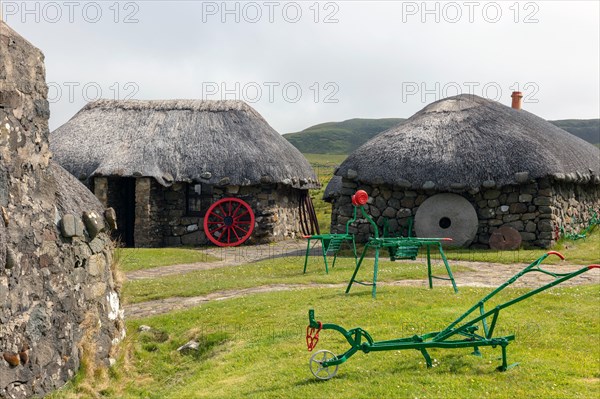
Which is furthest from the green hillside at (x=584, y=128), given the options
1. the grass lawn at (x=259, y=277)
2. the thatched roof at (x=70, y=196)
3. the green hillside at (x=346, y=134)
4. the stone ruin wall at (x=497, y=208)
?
the thatched roof at (x=70, y=196)

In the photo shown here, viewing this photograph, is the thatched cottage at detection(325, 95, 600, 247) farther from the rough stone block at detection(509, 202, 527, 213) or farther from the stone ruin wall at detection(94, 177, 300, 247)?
the stone ruin wall at detection(94, 177, 300, 247)

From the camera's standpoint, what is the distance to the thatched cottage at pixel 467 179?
58.6 ft

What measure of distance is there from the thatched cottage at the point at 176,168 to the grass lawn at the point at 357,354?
11.8 metres

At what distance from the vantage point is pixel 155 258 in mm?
17609

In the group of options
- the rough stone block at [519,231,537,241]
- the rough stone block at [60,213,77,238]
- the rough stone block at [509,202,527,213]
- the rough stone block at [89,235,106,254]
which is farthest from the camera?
the rough stone block at [509,202,527,213]

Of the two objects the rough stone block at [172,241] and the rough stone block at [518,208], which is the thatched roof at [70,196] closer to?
the rough stone block at [518,208]

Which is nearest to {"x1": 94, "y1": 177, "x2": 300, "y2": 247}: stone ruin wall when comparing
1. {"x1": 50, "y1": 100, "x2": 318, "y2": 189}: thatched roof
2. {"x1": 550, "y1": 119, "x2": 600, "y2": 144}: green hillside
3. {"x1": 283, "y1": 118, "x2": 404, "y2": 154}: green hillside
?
{"x1": 50, "y1": 100, "x2": 318, "y2": 189}: thatched roof

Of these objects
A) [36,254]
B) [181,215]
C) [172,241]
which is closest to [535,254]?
[181,215]

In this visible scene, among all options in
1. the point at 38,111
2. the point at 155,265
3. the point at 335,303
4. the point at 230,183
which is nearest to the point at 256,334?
the point at 335,303

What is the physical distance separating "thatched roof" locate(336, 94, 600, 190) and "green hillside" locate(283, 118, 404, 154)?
97.8 m

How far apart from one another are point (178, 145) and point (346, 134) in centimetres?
11628

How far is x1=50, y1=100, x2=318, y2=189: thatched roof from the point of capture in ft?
72.1

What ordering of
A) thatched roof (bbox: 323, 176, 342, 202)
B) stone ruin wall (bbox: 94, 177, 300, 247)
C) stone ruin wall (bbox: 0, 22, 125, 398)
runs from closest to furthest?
stone ruin wall (bbox: 0, 22, 125, 398), stone ruin wall (bbox: 94, 177, 300, 247), thatched roof (bbox: 323, 176, 342, 202)

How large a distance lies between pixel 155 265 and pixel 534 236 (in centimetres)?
1000
